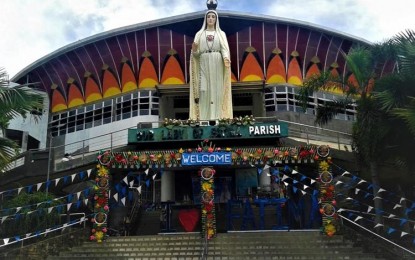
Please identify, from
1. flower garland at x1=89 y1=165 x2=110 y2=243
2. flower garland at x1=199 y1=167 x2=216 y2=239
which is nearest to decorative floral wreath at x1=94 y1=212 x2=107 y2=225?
flower garland at x1=89 y1=165 x2=110 y2=243

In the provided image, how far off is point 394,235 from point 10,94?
1579 cm

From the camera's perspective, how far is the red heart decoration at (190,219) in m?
19.4

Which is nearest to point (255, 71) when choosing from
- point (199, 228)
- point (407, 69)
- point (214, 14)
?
point (214, 14)

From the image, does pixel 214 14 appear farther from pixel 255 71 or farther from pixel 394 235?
pixel 394 235

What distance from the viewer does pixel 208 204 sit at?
684 inches

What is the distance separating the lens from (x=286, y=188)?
22188 millimetres

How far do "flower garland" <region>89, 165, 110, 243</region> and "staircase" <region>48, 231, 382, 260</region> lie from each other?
0.38 metres

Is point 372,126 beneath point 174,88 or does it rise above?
beneath

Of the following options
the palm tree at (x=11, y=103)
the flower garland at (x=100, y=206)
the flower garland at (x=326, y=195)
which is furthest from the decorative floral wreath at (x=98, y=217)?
the flower garland at (x=326, y=195)

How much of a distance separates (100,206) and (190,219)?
386 centimetres

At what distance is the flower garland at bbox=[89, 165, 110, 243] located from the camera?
1750 centimetres

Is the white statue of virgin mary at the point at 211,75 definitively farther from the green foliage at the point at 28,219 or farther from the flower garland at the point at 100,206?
the green foliage at the point at 28,219

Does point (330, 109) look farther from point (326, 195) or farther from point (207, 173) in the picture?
point (207, 173)

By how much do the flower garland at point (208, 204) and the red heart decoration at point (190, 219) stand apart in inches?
80.4
